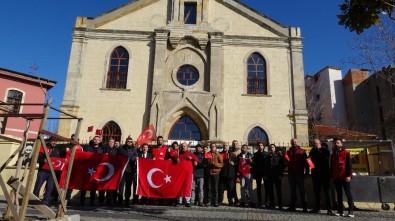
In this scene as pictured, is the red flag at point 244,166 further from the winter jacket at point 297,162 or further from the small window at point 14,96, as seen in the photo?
the small window at point 14,96

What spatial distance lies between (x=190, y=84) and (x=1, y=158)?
35.5 ft

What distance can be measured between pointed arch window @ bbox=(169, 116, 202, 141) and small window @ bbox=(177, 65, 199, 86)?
2.24 metres

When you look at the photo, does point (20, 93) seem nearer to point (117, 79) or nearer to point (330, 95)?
point (117, 79)

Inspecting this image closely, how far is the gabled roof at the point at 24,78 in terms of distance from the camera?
98.9ft

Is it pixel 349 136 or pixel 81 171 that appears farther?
pixel 349 136

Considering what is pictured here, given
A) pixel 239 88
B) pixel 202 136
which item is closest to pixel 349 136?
pixel 239 88

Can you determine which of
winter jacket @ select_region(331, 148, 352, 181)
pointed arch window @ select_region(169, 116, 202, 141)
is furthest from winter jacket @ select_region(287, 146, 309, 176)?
pointed arch window @ select_region(169, 116, 202, 141)

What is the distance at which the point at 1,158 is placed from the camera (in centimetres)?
1171

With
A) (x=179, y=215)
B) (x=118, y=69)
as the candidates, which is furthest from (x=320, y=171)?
(x=118, y=69)

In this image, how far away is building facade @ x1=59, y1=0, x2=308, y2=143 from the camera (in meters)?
18.3

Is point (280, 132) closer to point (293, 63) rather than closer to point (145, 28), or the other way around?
point (293, 63)

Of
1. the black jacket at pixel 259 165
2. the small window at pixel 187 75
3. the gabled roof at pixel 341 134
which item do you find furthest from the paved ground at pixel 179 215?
the gabled roof at pixel 341 134

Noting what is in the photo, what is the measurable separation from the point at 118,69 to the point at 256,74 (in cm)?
865

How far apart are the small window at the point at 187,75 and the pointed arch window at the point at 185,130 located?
224cm
